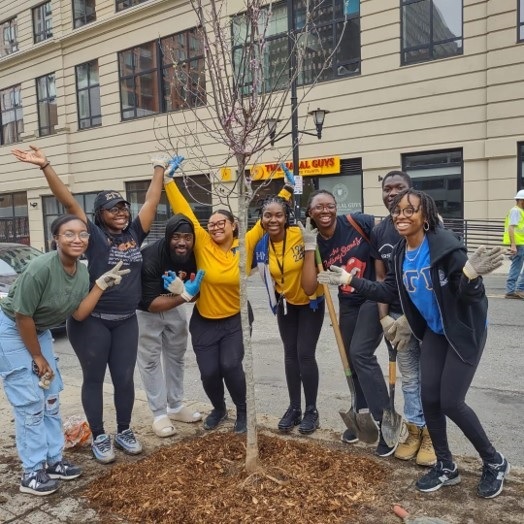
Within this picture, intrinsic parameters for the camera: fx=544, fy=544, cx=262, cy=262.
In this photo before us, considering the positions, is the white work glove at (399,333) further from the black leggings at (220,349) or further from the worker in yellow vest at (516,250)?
the worker in yellow vest at (516,250)

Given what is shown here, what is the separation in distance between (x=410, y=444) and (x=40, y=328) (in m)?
2.56

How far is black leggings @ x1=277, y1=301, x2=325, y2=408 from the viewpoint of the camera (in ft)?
13.6

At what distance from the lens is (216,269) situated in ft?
13.2

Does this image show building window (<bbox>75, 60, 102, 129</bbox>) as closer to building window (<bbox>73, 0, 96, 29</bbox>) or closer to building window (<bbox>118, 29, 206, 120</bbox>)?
building window (<bbox>118, 29, 206, 120</bbox>)

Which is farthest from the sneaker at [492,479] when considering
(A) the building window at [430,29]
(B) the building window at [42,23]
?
(B) the building window at [42,23]

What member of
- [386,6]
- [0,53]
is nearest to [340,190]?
[386,6]

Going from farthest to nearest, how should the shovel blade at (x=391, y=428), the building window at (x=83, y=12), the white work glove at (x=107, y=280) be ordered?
the building window at (x=83, y=12) → the shovel blade at (x=391, y=428) → the white work glove at (x=107, y=280)

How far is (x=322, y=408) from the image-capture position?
16.1 ft

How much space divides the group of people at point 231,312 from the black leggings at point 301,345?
11 millimetres

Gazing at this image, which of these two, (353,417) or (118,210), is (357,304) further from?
(118,210)

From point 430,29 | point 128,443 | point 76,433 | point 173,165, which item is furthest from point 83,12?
point 128,443

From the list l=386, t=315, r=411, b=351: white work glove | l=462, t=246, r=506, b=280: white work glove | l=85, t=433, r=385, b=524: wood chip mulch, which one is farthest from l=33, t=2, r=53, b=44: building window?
l=462, t=246, r=506, b=280: white work glove

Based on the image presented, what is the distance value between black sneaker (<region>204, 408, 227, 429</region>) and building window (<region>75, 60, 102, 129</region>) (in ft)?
67.7

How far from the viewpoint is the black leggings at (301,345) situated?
4141 mm
